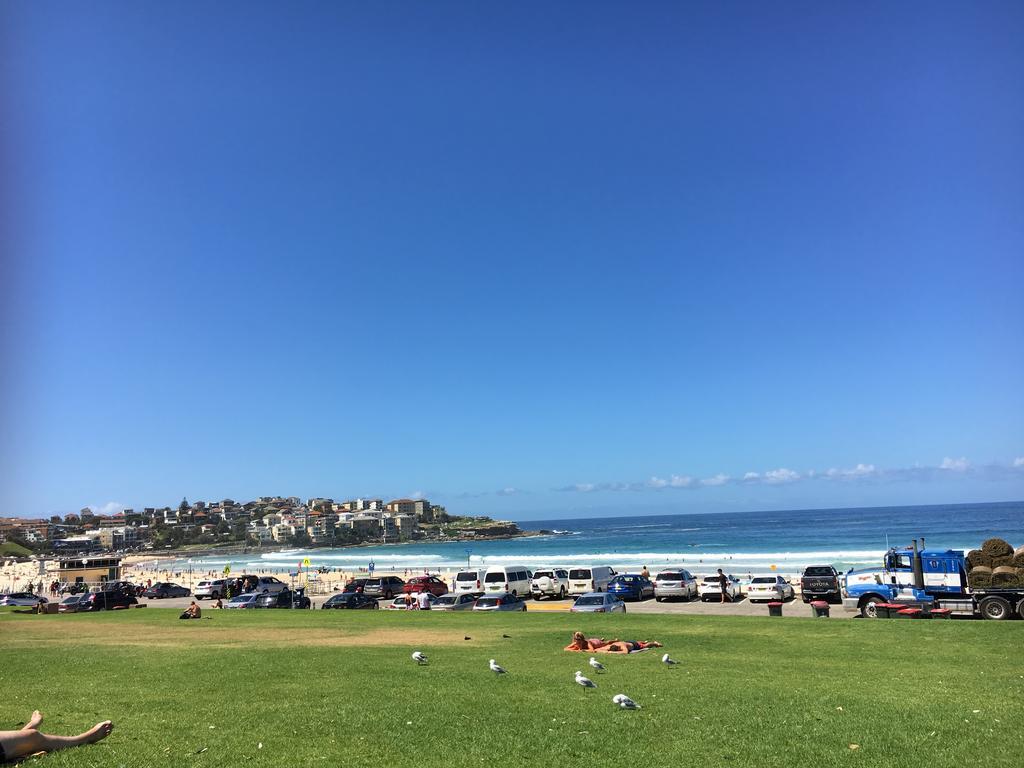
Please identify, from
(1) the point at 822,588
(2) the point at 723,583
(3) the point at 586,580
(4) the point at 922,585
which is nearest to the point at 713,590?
(2) the point at 723,583

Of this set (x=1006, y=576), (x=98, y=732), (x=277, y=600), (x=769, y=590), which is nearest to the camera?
(x=98, y=732)

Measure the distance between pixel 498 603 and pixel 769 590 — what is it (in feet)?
46.3

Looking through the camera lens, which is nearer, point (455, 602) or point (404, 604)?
point (455, 602)

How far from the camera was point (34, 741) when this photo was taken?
9.38m

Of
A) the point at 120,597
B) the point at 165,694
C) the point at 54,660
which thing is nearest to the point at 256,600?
the point at 120,597

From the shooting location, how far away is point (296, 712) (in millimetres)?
12023

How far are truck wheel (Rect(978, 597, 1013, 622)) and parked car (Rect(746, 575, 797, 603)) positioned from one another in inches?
454

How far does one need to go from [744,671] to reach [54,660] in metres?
17.2

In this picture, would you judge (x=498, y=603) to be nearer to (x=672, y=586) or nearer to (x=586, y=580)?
(x=672, y=586)

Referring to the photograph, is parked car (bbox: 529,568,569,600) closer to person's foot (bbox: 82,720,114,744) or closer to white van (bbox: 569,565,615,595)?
white van (bbox: 569,565,615,595)

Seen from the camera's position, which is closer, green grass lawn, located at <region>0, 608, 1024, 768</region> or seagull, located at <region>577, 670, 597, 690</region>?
green grass lawn, located at <region>0, 608, 1024, 768</region>

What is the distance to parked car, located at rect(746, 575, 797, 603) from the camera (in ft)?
121

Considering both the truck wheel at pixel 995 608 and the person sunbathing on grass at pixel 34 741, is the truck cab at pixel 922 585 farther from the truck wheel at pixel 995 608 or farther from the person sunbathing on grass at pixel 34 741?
the person sunbathing on grass at pixel 34 741

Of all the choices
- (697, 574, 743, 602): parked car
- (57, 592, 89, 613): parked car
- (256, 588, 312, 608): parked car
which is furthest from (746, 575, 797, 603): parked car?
(57, 592, 89, 613): parked car
